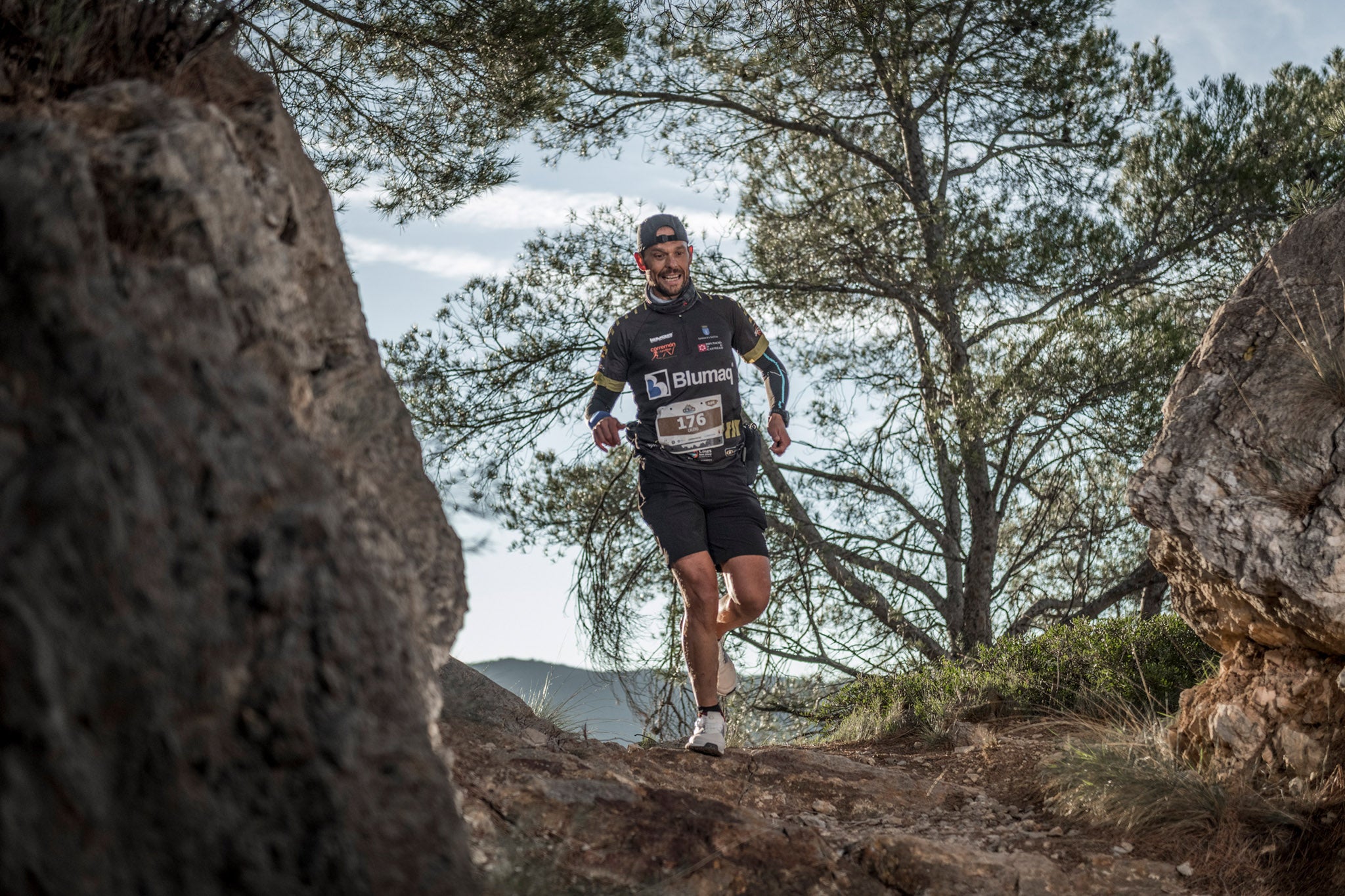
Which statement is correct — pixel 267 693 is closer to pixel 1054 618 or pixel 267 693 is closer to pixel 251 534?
pixel 251 534

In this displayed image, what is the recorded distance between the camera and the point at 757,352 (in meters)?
5.16

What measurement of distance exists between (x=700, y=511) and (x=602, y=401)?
720 mm

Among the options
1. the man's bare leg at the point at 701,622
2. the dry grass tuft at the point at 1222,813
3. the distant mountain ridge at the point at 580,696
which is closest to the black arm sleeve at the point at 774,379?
the man's bare leg at the point at 701,622

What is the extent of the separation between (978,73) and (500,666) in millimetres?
6652

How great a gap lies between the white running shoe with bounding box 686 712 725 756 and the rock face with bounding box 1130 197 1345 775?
6.53 feet

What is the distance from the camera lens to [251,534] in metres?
1.69

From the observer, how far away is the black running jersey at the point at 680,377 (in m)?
4.73

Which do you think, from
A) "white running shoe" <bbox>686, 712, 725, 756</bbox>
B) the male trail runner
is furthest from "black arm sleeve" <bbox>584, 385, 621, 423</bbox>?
"white running shoe" <bbox>686, 712, 725, 756</bbox>

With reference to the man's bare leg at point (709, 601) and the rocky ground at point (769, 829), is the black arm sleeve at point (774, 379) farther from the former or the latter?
the rocky ground at point (769, 829)

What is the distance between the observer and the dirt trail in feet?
9.57

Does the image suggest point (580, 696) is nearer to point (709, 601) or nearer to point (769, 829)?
point (709, 601)

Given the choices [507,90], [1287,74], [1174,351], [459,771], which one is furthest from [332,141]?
[1287,74]

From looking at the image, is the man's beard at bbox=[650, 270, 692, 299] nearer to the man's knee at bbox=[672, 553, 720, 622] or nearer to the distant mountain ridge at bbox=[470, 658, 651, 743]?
the man's knee at bbox=[672, 553, 720, 622]

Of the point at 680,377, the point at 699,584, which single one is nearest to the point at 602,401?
the point at 680,377
